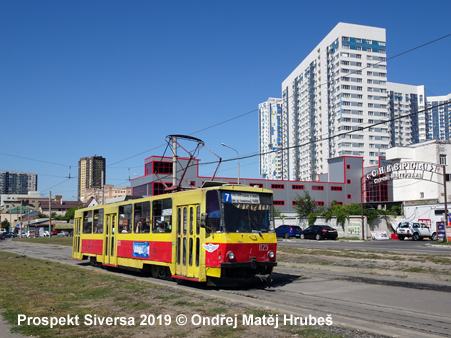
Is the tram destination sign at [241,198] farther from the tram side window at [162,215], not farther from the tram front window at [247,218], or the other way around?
the tram side window at [162,215]

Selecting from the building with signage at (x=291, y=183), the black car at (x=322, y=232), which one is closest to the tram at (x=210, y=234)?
the black car at (x=322, y=232)

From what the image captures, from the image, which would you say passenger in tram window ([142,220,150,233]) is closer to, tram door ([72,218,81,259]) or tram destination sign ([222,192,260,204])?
tram destination sign ([222,192,260,204])

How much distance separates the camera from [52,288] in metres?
13.2

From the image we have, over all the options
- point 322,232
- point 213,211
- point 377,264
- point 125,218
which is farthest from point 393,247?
point 213,211

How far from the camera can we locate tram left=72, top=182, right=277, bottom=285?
1258 cm

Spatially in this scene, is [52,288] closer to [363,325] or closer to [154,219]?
[154,219]

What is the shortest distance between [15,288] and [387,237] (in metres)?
42.1

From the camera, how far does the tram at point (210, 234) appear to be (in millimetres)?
12578

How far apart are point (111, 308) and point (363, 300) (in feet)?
19.6

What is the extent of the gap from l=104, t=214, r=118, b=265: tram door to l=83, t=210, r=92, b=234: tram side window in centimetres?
252

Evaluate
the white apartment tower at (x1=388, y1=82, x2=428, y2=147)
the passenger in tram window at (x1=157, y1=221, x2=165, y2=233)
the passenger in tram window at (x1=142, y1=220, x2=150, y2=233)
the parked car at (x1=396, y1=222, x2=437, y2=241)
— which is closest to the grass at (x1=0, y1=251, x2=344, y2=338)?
the passenger in tram window at (x1=157, y1=221, x2=165, y2=233)

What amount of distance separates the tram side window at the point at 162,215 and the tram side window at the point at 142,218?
0.54 meters

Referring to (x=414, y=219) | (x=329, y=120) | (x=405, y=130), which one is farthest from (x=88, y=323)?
(x=405, y=130)

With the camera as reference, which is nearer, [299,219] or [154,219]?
[154,219]
